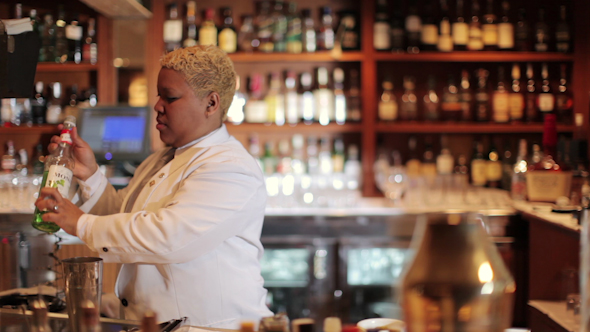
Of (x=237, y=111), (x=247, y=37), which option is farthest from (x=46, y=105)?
(x=247, y=37)

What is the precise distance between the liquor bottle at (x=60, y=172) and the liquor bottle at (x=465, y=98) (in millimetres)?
2636

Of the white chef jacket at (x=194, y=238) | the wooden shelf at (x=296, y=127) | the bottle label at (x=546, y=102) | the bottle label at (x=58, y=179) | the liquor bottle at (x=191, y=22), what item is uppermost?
the liquor bottle at (x=191, y=22)

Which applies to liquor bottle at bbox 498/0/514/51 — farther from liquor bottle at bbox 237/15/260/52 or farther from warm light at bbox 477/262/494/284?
warm light at bbox 477/262/494/284

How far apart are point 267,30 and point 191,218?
2.47m

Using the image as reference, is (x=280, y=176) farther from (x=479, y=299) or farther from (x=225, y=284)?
(x=479, y=299)

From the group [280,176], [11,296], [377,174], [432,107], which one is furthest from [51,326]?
[432,107]

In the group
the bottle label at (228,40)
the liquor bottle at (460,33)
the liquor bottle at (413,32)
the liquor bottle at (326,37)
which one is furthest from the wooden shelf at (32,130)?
the liquor bottle at (460,33)

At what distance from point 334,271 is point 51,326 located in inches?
77.8

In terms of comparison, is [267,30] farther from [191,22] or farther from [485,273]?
[485,273]

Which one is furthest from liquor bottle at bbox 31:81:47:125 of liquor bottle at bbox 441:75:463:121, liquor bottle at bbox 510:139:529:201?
liquor bottle at bbox 510:139:529:201

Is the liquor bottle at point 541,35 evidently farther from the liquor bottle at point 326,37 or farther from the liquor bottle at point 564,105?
the liquor bottle at point 326,37

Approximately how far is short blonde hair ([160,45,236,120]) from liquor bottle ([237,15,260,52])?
2.14 m

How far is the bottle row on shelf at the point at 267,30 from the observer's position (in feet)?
11.4

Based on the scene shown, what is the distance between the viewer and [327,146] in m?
3.66
